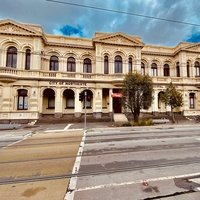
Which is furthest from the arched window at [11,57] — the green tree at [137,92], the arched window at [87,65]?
the green tree at [137,92]

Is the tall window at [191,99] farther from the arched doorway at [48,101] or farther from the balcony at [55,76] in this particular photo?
the arched doorway at [48,101]

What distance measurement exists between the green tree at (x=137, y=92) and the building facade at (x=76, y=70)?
205 inches

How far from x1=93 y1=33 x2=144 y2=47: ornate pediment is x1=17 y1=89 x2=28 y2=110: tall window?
46.0 feet

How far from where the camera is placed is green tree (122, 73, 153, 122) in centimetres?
1900

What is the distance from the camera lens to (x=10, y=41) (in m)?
23.0

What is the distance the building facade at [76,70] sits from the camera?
74.1 ft

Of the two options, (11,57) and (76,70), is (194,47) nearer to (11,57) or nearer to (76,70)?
(76,70)

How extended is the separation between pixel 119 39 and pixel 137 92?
39.5ft

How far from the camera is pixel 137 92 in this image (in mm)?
19141

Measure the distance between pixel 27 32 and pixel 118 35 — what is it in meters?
13.9

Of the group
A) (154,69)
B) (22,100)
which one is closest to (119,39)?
(154,69)

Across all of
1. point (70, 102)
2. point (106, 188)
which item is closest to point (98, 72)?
point (70, 102)

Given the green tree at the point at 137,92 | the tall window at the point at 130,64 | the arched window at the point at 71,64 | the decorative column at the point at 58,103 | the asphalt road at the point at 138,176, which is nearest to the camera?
the asphalt road at the point at 138,176

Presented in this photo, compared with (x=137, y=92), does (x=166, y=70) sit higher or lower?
higher
